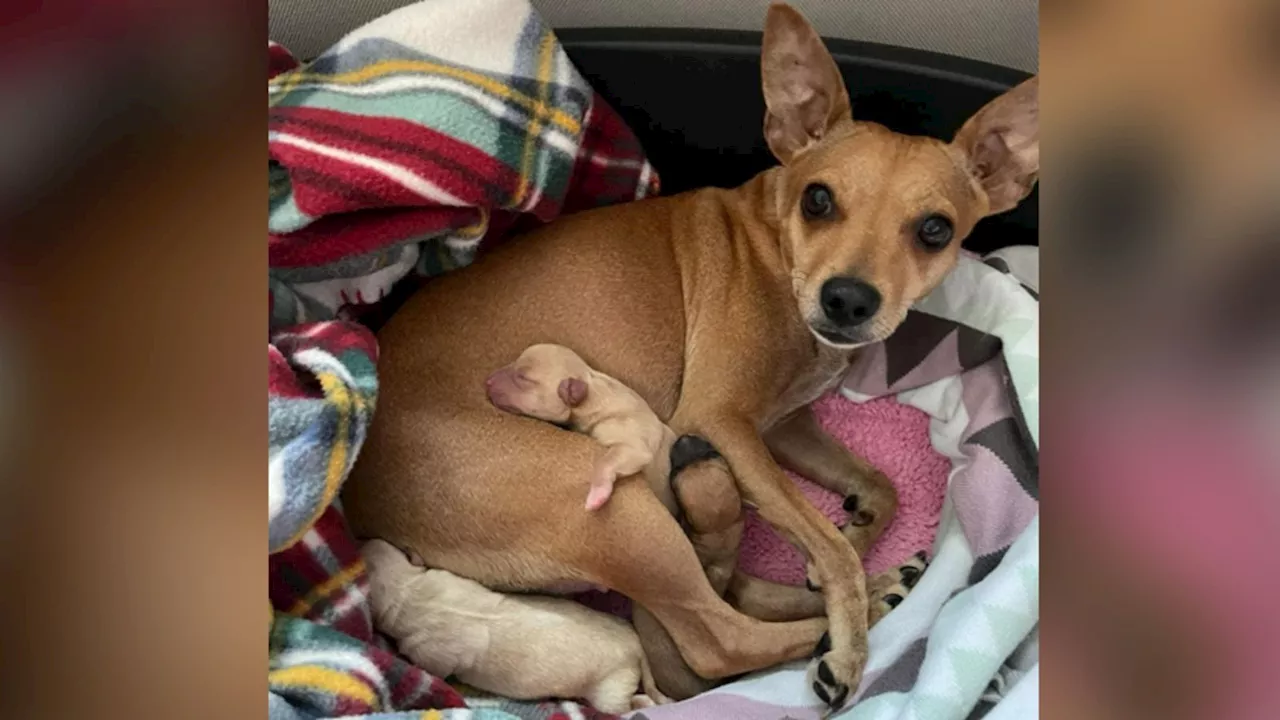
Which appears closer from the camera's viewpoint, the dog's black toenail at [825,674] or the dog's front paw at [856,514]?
the dog's black toenail at [825,674]

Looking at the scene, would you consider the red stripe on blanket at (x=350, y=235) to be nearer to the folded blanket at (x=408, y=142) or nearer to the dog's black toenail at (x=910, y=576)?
the folded blanket at (x=408, y=142)

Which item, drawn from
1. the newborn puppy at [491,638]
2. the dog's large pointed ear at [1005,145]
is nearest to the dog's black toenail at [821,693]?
the newborn puppy at [491,638]

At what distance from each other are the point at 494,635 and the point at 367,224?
705 mm

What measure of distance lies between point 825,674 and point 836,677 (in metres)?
0.02

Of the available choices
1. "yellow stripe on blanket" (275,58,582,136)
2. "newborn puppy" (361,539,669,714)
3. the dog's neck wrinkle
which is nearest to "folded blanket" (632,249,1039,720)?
"newborn puppy" (361,539,669,714)

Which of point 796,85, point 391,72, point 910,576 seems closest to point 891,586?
point 910,576

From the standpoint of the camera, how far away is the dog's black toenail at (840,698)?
1.67 meters

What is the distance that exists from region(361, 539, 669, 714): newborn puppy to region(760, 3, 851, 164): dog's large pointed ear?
932mm

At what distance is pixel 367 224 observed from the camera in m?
1.69
